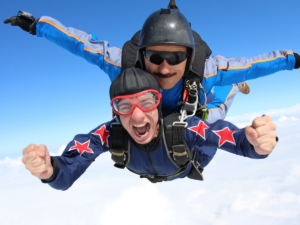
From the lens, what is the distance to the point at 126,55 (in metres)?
2.45

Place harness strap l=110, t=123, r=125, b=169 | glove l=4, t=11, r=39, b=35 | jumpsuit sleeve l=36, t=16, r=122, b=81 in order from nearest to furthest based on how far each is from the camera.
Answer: harness strap l=110, t=123, r=125, b=169 < jumpsuit sleeve l=36, t=16, r=122, b=81 < glove l=4, t=11, r=39, b=35

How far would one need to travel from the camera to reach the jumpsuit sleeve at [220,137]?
1650mm

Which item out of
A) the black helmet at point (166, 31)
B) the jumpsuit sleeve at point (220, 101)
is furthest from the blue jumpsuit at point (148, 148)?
the jumpsuit sleeve at point (220, 101)

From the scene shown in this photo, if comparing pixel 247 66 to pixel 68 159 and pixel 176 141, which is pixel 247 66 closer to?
pixel 176 141

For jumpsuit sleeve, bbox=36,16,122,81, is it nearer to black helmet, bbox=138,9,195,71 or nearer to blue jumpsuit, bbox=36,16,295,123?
blue jumpsuit, bbox=36,16,295,123

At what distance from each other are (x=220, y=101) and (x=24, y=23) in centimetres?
339

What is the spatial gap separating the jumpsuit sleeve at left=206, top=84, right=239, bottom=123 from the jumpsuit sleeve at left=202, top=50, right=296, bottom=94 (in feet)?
2.54

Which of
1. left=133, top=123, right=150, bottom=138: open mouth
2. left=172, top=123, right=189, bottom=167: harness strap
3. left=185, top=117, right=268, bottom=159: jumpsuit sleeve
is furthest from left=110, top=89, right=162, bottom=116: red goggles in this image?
left=185, top=117, right=268, bottom=159: jumpsuit sleeve

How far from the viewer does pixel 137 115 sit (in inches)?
70.2

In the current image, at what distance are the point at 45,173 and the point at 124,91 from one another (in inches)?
35.1

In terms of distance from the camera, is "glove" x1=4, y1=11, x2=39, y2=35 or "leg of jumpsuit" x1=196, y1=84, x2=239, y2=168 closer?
"leg of jumpsuit" x1=196, y1=84, x2=239, y2=168

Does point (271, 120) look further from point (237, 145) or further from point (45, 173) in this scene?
point (45, 173)

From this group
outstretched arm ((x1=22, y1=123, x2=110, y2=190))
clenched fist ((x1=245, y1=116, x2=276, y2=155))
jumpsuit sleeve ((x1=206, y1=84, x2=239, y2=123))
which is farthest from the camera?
jumpsuit sleeve ((x1=206, y1=84, x2=239, y2=123))

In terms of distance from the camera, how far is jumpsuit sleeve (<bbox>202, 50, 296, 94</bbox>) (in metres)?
2.60
